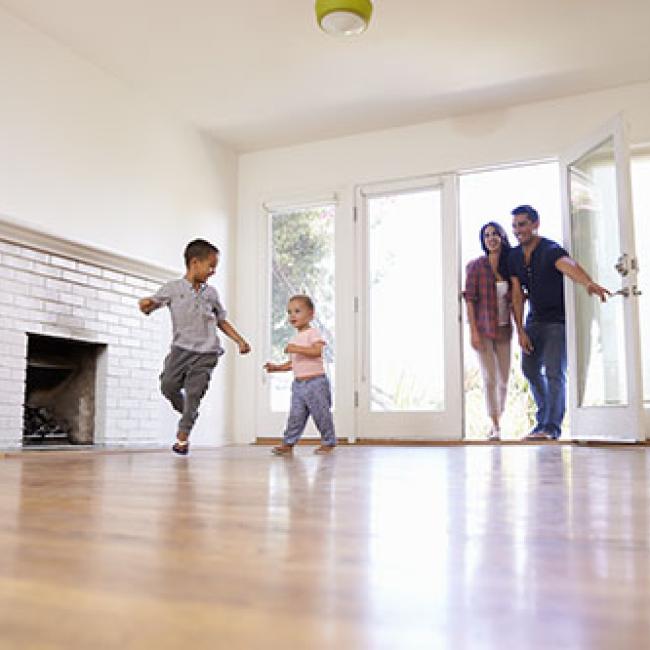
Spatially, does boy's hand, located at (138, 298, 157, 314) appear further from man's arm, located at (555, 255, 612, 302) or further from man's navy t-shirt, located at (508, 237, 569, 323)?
man's navy t-shirt, located at (508, 237, 569, 323)

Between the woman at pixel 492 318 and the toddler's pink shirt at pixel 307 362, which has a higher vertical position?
the woman at pixel 492 318

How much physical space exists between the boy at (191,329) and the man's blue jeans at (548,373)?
2.32m

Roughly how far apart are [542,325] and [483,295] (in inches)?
18.7

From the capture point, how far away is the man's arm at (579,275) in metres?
4.16

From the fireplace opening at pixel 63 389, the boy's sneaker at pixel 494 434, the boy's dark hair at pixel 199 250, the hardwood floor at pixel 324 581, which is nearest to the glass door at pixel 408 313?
the boy's sneaker at pixel 494 434

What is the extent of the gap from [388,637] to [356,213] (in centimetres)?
566

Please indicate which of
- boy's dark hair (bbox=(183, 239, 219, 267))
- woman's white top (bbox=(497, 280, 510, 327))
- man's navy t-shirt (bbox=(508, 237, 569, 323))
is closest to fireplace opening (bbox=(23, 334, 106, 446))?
boy's dark hair (bbox=(183, 239, 219, 267))

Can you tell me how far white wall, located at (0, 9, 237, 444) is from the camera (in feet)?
13.5

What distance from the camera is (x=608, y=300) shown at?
4.27 metres

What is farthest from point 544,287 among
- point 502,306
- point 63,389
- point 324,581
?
point 324,581

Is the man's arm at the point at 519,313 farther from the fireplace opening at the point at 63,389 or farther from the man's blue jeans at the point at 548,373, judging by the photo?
the fireplace opening at the point at 63,389

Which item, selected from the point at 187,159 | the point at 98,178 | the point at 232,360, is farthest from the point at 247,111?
the point at 232,360

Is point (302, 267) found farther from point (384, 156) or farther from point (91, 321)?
point (91, 321)

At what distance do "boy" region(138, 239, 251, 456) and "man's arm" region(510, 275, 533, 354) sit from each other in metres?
2.28
